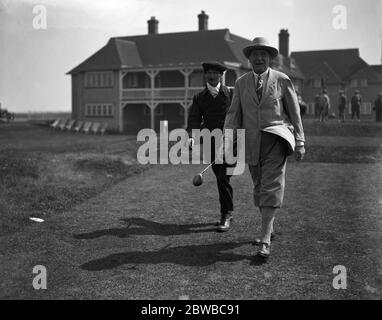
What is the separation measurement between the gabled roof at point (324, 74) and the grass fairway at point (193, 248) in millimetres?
47134

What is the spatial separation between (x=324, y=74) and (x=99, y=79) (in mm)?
27808

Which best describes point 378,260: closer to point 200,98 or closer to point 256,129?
point 256,129

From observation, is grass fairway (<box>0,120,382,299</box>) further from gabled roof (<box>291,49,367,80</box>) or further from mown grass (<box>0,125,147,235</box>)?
gabled roof (<box>291,49,367,80</box>)

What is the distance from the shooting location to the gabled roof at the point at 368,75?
52.1 metres

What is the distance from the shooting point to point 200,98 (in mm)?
6324

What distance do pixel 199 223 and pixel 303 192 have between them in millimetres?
2798

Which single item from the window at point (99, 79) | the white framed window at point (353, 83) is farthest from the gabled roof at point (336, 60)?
the window at point (99, 79)

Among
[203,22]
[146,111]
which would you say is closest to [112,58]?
[146,111]

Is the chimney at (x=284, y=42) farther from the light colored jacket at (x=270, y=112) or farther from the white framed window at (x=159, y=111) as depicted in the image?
the light colored jacket at (x=270, y=112)

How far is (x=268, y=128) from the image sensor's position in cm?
504

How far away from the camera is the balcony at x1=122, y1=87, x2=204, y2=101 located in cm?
3344

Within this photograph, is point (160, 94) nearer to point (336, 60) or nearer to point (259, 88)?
point (259, 88)
